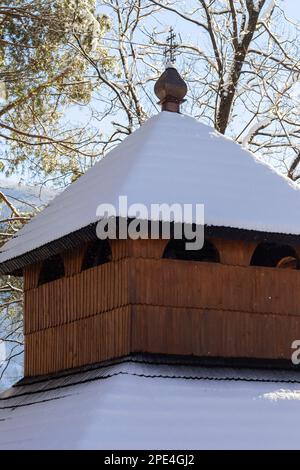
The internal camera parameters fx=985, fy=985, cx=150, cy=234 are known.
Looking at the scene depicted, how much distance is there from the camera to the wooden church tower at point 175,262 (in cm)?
978

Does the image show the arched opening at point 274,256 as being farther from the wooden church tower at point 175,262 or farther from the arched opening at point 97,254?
the arched opening at point 97,254

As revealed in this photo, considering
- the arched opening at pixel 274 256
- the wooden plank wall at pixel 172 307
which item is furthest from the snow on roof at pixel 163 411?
the arched opening at pixel 274 256

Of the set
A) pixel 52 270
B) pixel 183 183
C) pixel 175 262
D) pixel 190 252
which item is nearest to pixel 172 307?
pixel 175 262

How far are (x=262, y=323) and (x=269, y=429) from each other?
1.78m

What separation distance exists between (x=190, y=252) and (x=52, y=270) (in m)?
2.18

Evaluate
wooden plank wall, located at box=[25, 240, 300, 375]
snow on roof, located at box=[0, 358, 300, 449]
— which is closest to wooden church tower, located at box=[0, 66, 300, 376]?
wooden plank wall, located at box=[25, 240, 300, 375]

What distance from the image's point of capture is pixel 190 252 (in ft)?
35.6

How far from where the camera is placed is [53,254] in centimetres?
1095

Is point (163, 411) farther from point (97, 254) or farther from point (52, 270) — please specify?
point (52, 270)

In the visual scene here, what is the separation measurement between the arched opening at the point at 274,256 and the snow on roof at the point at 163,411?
1.74 meters

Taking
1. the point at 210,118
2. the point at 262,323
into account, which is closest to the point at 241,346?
the point at 262,323

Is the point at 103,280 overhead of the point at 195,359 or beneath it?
overhead
